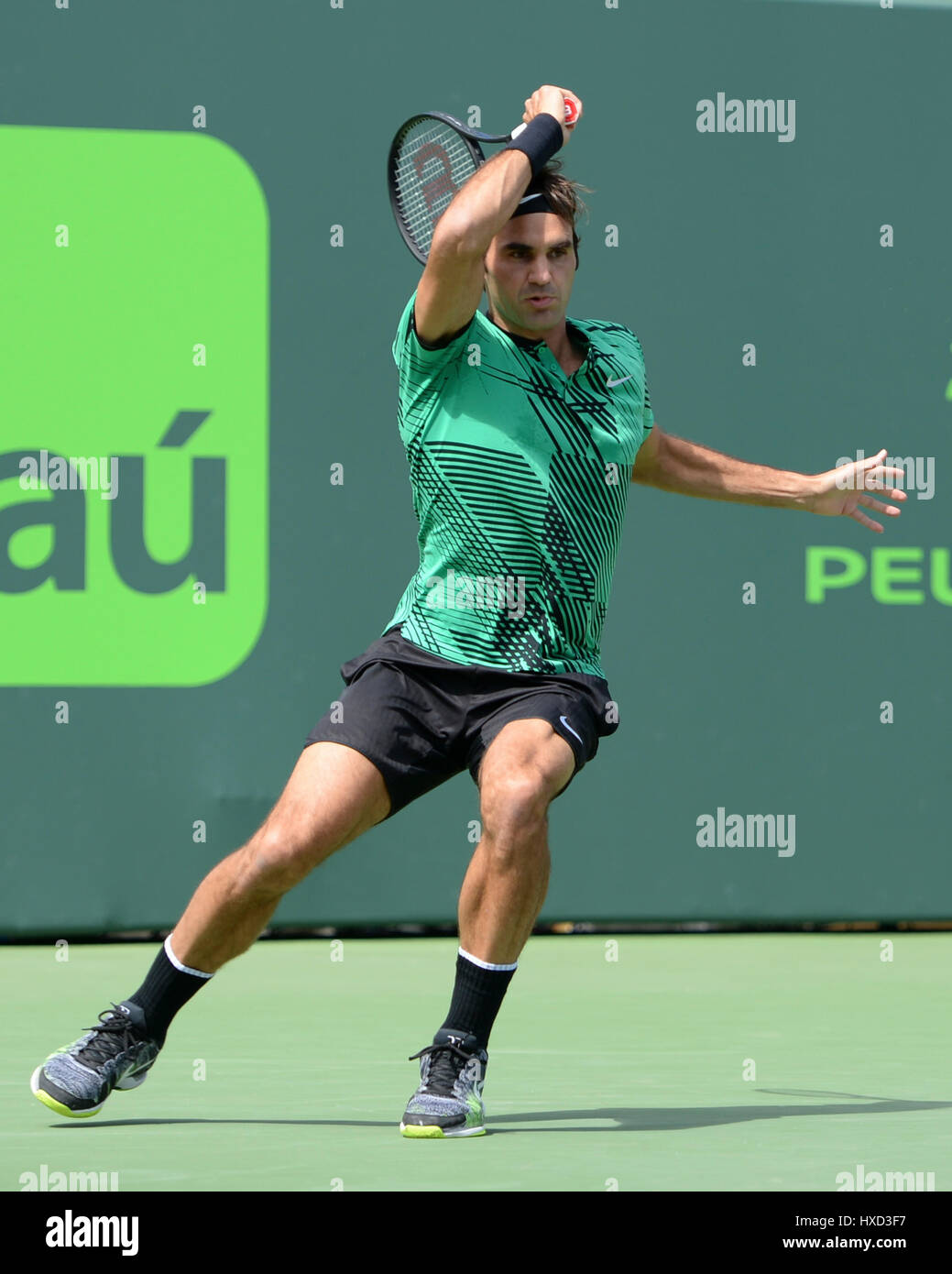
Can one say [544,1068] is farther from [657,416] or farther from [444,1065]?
[657,416]

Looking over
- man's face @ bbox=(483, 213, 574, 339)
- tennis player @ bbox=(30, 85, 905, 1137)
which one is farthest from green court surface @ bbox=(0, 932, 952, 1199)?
man's face @ bbox=(483, 213, 574, 339)

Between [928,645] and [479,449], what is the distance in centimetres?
362

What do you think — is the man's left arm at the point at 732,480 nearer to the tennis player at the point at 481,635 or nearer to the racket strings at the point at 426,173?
the tennis player at the point at 481,635

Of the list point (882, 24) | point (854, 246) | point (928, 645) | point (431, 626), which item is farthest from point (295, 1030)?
point (882, 24)

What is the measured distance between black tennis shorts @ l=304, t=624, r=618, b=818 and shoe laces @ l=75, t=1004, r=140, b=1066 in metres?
0.64

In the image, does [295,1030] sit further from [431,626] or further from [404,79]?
[404,79]

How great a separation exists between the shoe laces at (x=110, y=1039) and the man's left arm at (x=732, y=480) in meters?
1.53

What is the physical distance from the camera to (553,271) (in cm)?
424

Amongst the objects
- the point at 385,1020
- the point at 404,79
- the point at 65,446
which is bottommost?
the point at 385,1020

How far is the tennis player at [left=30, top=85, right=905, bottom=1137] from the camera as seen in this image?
13.1 feet

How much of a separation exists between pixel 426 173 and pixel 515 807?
1565 mm

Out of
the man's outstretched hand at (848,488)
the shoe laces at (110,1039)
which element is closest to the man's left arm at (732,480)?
the man's outstretched hand at (848,488)

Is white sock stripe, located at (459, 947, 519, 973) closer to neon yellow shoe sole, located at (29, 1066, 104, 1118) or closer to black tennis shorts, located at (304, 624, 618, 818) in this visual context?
black tennis shorts, located at (304, 624, 618, 818)

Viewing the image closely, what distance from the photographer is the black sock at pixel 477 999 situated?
4023mm
